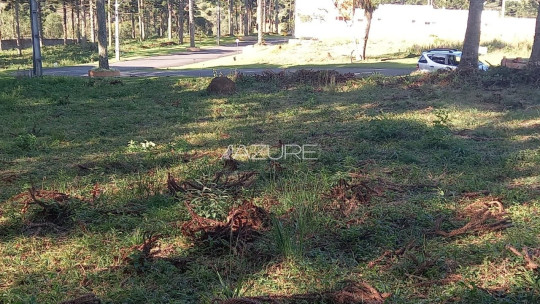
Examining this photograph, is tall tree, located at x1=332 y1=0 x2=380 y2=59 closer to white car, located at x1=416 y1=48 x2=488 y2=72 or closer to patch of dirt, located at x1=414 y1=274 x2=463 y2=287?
white car, located at x1=416 y1=48 x2=488 y2=72

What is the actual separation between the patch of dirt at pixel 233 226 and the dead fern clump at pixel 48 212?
4.68ft

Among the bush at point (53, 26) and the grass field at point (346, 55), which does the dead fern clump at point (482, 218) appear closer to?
the grass field at point (346, 55)

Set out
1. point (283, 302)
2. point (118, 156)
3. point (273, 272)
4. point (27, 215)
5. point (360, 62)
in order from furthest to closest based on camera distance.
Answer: point (360, 62) → point (118, 156) → point (27, 215) → point (273, 272) → point (283, 302)

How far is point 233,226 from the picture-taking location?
5141 mm

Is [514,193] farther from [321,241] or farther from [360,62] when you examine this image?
[360,62]

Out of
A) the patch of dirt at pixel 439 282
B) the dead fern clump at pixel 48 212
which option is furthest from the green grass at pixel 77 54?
the patch of dirt at pixel 439 282

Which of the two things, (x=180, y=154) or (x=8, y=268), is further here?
(x=180, y=154)

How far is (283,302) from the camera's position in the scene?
3.84 metres

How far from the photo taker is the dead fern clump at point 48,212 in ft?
17.9

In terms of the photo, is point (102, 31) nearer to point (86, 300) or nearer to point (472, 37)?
point (472, 37)

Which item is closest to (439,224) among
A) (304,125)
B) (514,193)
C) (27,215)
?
(514,193)

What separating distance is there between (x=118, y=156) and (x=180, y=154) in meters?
1.04

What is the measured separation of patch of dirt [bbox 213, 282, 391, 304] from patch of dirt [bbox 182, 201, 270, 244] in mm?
1029

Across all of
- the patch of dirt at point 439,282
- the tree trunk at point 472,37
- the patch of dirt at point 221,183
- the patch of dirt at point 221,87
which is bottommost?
the patch of dirt at point 439,282
